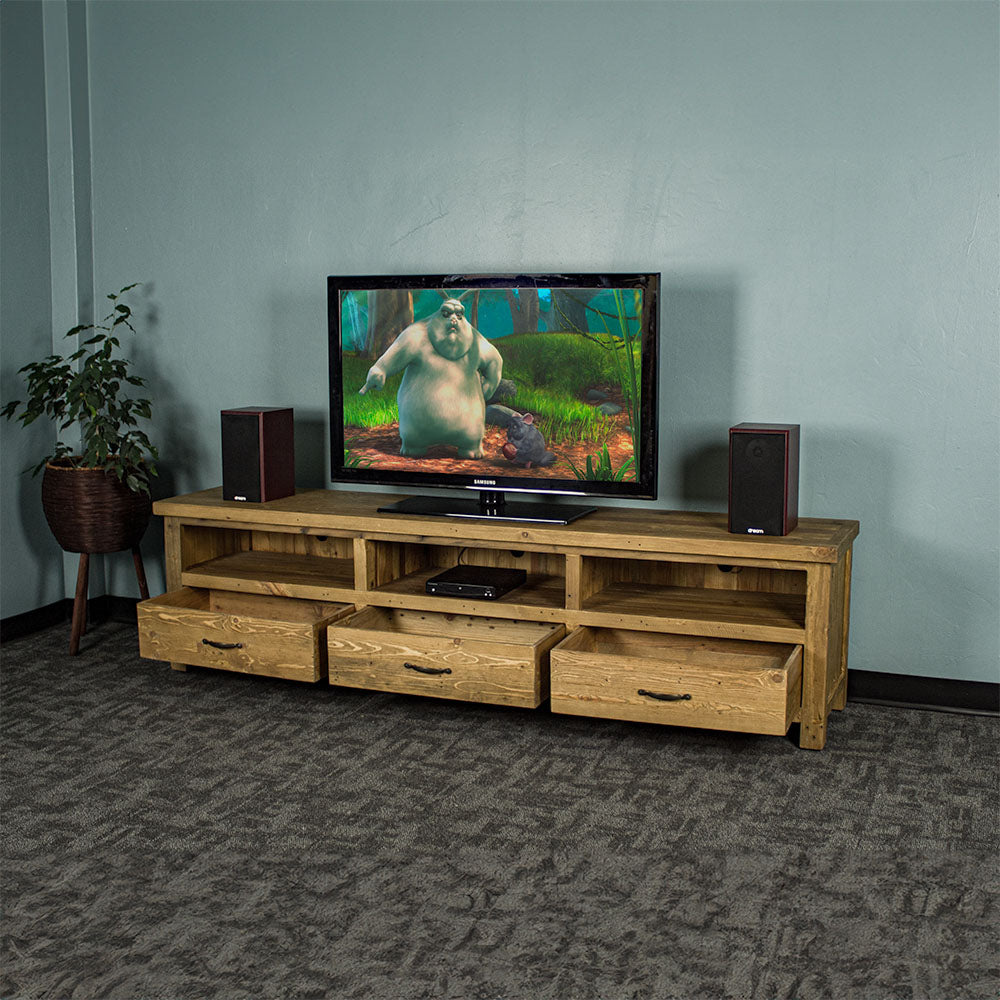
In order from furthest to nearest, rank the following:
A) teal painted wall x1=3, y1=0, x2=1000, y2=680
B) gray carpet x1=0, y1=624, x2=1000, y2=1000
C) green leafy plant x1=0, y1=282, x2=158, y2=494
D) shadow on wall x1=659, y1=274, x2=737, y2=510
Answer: green leafy plant x1=0, y1=282, x2=158, y2=494 → shadow on wall x1=659, y1=274, x2=737, y2=510 → teal painted wall x1=3, y1=0, x2=1000, y2=680 → gray carpet x1=0, y1=624, x2=1000, y2=1000

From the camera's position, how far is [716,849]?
94.4 inches

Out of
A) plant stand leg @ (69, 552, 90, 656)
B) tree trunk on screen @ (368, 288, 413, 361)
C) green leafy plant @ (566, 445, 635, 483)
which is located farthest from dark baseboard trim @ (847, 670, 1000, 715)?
plant stand leg @ (69, 552, 90, 656)

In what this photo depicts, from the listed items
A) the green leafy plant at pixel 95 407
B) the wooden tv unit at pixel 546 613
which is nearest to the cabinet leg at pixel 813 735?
the wooden tv unit at pixel 546 613

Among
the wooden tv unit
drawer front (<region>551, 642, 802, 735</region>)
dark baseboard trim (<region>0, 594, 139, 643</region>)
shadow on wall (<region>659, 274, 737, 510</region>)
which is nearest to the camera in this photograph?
drawer front (<region>551, 642, 802, 735</region>)

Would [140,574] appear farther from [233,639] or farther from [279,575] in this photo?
[233,639]

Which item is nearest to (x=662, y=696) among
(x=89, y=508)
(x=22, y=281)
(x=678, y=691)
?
(x=678, y=691)

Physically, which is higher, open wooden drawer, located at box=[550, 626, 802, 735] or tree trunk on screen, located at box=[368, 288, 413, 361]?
tree trunk on screen, located at box=[368, 288, 413, 361]

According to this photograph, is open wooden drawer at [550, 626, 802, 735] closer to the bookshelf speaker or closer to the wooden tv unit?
the wooden tv unit

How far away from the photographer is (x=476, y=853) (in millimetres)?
2381

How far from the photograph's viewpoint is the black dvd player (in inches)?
128

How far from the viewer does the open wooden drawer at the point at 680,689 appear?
277 cm

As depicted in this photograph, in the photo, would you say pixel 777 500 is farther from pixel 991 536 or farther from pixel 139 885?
pixel 139 885

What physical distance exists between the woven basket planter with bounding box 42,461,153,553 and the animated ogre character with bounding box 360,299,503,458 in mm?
980

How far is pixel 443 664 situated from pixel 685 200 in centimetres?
152
